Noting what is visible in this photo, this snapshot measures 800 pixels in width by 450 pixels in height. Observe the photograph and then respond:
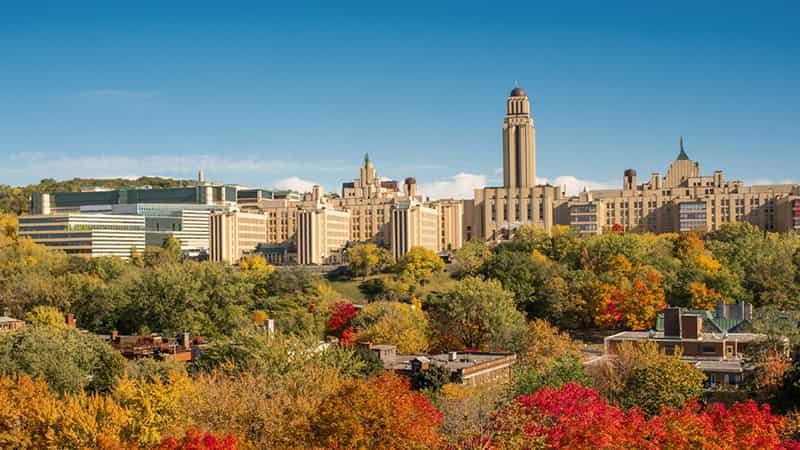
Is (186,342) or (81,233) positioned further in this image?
(81,233)

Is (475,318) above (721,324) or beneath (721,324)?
beneath

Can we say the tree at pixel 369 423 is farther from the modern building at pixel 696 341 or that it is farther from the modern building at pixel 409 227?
the modern building at pixel 409 227

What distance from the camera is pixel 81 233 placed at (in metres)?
161

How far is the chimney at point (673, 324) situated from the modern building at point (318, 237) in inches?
3301

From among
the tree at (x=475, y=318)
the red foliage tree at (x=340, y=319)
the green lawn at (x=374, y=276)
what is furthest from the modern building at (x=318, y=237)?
the tree at (x=475, y=318)

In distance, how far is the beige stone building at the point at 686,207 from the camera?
15375 cm

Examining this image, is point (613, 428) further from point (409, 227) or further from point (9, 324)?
point (409, 227)

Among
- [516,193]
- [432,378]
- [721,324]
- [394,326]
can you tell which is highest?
[516,193]

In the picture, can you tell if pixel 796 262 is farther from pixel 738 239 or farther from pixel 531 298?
pixel 531 298

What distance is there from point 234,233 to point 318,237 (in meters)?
13.1

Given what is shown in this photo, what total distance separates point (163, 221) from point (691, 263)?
94.7 meters

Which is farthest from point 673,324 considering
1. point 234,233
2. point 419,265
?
point 234,233

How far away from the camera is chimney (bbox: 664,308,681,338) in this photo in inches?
2940

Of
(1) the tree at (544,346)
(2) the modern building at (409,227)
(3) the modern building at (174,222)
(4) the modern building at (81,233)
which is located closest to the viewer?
(1) the tree at (544,346)
